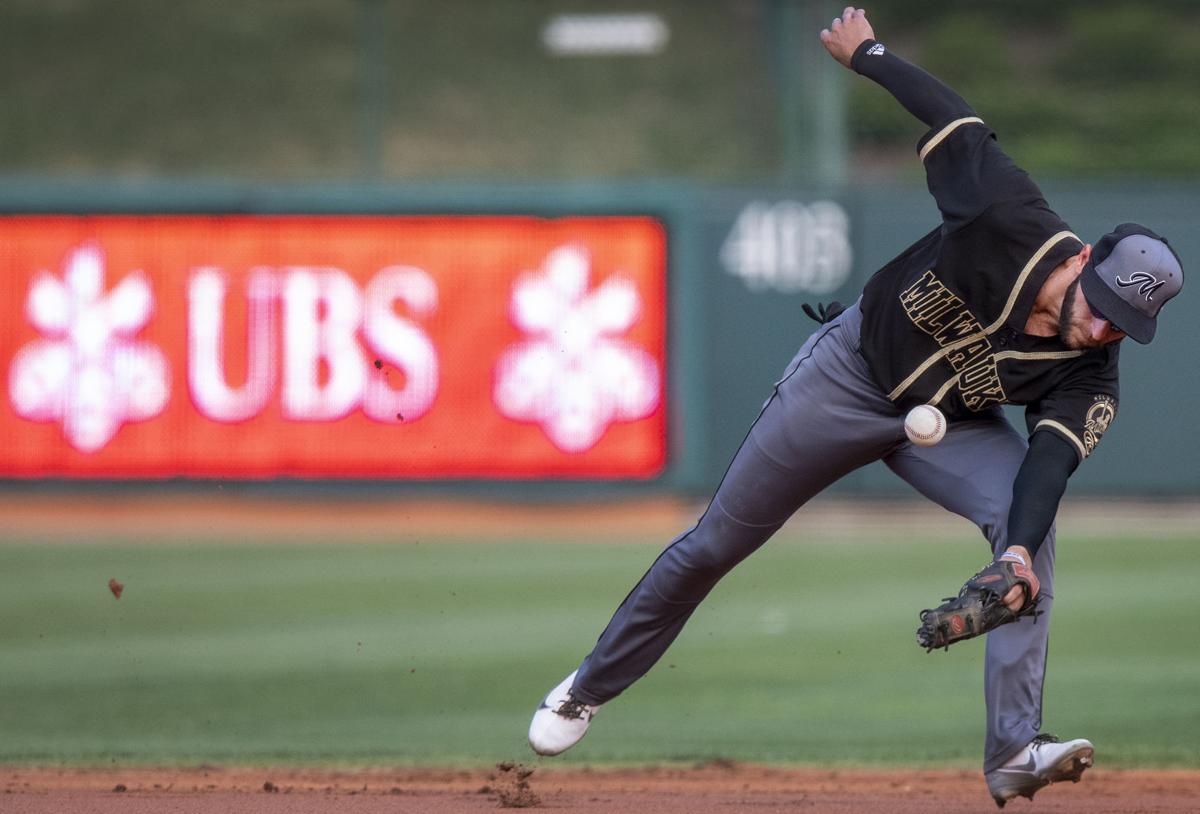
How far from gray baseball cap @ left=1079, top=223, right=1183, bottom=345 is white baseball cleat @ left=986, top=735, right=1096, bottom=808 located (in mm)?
976

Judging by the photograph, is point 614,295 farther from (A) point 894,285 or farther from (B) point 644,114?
(B) point 644,114

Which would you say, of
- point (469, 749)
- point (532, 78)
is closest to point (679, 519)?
point (469, 749)

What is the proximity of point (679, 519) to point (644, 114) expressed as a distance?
8.60 metres

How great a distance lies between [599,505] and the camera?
12070mm

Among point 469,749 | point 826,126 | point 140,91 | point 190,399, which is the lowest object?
point 469,749

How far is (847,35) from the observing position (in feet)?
15.0

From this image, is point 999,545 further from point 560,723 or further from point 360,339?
point 360,339

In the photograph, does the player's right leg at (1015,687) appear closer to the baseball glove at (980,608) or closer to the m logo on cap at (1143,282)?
the baseball glove at (980,608)

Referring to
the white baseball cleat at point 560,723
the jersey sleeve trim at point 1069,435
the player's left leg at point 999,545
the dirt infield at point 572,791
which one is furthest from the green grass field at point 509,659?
the jersey sleeve trim at point 1069,435

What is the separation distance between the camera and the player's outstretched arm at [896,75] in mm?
4312

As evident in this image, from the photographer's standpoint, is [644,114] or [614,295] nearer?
[614,295]

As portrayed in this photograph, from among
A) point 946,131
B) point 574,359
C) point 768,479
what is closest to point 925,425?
point 768,479

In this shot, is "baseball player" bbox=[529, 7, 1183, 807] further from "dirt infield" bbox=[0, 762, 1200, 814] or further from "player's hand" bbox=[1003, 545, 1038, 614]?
"dirt infield" bbox=[0, 762, 1200, 814]

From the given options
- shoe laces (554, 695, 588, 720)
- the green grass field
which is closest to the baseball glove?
shoe laces (554, 695, 588, 720)
